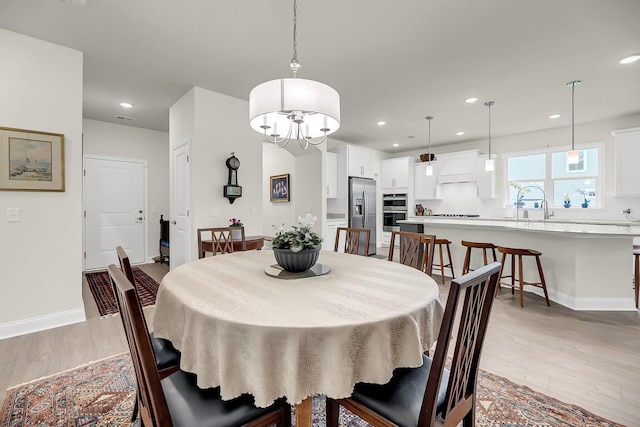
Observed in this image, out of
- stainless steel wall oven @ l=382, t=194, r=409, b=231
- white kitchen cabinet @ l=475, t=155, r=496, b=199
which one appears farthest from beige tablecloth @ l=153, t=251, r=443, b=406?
stainless steel wall oven @ l=382, t=194, r=409, b=231

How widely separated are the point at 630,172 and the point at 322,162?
4.77 meters

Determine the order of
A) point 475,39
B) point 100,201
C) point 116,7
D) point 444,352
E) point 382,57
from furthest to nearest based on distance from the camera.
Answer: point 100,201
point 382,57
point 475,39
point 116,7
point 444,352

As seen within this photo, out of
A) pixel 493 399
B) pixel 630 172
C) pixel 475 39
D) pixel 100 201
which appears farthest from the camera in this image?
pixel 100 201

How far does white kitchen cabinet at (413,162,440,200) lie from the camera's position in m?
6.84

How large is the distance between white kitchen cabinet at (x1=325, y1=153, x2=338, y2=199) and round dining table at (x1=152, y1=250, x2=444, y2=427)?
16.0 ft

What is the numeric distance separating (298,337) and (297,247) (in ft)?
2.20

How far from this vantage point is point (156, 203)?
560cm

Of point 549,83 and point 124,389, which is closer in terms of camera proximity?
point 124,389

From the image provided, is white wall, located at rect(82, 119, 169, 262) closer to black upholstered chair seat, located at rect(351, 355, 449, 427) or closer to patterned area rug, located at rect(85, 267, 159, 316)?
patterned area rug, located at rect(85, 267, 159, 316)

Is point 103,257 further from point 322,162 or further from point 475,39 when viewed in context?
point 475,39

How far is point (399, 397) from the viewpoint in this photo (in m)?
1.03

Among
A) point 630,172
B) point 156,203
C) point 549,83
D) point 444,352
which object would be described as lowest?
point 444,352

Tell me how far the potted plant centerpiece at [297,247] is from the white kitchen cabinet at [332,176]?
4465 mm

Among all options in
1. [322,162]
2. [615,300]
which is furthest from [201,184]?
[615,300]
